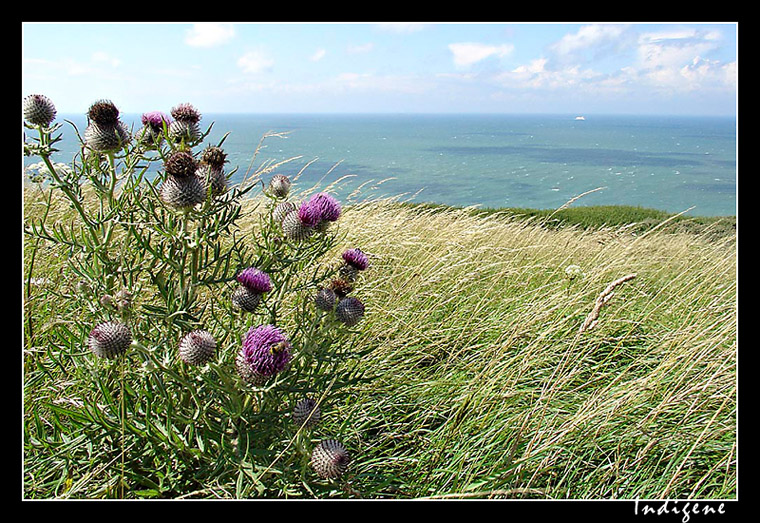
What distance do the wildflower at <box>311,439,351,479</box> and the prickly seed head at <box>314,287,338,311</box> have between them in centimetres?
51

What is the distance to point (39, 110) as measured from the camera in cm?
196

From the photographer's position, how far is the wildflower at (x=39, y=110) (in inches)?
76.6

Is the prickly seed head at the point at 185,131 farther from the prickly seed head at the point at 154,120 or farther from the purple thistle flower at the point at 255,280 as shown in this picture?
the purple thistle flower at the point at 255,280

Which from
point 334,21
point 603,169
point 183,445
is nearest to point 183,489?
point 183,445

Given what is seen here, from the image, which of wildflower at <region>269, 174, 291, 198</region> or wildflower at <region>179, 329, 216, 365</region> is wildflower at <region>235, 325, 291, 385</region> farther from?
wildflower at <region>269, 174, 291, 198</region>

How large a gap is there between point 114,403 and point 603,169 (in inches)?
2400

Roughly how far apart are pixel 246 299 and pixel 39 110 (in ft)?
3.72

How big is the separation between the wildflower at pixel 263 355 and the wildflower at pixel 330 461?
0.32 m

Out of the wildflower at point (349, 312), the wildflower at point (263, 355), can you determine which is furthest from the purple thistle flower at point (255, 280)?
the wildflower at point (349, 312)

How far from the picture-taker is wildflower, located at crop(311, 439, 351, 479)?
1586mm

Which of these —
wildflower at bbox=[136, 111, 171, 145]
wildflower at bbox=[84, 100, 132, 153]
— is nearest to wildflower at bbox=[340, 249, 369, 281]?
wildflower at bbox=[136, 111, 171, 145]

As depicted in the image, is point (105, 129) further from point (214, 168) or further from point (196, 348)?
point (196, 348)

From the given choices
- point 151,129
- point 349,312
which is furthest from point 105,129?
point 349,312

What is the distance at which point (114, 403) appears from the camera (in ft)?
5.96
